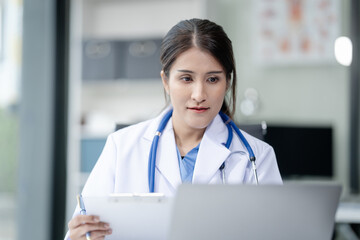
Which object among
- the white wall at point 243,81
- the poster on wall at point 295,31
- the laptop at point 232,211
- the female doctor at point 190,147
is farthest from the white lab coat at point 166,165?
the poster on wall at point 295,31

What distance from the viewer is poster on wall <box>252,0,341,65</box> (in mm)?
3133

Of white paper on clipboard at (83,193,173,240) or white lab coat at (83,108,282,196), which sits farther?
white lab coat at (83,108,282,196)

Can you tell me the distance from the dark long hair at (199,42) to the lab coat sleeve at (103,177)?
0.30 meters

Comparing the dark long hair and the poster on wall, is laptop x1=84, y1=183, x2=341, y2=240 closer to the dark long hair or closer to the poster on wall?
the dark long hair

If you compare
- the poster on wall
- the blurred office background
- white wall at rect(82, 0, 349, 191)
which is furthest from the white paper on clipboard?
the poster on wall

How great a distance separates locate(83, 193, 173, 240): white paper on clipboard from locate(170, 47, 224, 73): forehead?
0.43 metres

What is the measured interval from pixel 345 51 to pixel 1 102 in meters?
2.31

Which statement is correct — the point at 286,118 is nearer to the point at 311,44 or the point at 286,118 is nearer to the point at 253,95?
the point at 253,95

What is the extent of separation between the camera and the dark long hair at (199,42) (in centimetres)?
127

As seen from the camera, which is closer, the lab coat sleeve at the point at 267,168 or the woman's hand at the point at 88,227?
the woman's hand at the point at 88,227

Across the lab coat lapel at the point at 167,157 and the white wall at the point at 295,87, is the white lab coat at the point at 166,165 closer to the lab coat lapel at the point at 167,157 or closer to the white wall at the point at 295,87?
the lab coat lapel at the point at 167,157

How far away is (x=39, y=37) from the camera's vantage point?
301cm

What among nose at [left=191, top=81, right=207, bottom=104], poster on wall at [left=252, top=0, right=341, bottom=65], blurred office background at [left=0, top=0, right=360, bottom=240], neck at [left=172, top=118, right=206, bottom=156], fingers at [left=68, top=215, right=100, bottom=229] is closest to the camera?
fingers at [left=68, top=215, right=100, bottom=229]

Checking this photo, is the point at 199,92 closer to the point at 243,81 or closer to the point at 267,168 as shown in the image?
the point at 267,168
